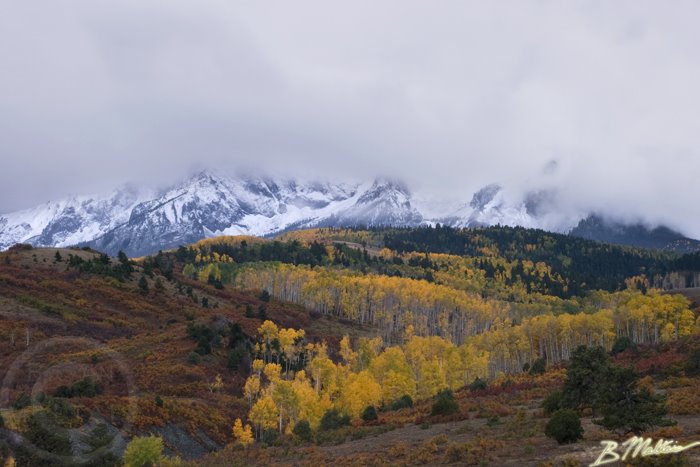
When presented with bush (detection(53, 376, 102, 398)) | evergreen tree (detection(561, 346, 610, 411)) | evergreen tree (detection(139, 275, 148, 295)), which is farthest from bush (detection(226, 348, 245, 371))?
evergreen tree (detection(561, 346, 610, 411))

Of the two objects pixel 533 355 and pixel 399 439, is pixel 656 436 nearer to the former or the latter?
pixel 399 439

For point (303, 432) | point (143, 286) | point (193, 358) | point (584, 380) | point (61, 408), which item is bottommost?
point (303, 432)

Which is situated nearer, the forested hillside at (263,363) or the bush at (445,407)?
the forested hillside at (263,363)

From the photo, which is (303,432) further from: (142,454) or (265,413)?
(142,454)

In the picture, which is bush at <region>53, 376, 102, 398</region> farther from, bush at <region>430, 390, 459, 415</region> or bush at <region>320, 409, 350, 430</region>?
bush at <region>430, 390, 459, 415</region>

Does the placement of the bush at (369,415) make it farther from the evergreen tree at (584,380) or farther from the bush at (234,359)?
the bush at (234,359)

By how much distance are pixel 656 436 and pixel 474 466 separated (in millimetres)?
8667

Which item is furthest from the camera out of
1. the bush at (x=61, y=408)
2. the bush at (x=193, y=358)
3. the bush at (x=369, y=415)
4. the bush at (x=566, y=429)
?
the bush at (x=193, y=358)

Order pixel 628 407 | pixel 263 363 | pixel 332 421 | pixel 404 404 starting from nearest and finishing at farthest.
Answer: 1. pixel 628 407
2. pixel 332 421
3. pixel 404 404
4. pixel 263 363

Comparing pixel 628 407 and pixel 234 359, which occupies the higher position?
pixel 628 407

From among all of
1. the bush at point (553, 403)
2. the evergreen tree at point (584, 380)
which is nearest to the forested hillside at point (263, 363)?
the evergreen tree at point (584, 380)

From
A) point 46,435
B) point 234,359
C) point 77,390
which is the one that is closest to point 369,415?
point 46,435
